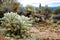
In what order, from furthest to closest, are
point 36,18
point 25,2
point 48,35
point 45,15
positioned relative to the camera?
point 25,2, point 45,15, point 36,18, point 48,35

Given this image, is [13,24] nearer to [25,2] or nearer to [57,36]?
[57,36]

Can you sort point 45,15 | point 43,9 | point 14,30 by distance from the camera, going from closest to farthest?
point 14,30
point 45,15
point 43,9

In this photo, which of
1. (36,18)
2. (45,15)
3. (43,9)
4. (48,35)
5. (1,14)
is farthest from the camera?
(43,9)

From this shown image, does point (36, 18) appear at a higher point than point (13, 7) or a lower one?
lower

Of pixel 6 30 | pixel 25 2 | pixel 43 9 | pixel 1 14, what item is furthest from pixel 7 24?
pixel 25 2

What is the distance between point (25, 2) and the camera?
45.4 ft

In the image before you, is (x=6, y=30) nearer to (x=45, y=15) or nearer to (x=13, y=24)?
(x=13, y=24)

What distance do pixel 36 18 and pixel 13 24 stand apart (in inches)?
139

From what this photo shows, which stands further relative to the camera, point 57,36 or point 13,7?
point 13,7

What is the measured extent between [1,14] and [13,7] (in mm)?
1162

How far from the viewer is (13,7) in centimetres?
1079

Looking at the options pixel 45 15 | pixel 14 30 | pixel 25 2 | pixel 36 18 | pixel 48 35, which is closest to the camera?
pixel 14 30

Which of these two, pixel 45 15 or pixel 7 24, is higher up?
pixel 7 24

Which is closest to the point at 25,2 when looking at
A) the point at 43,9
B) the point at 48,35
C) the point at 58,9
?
the point at 43,9
